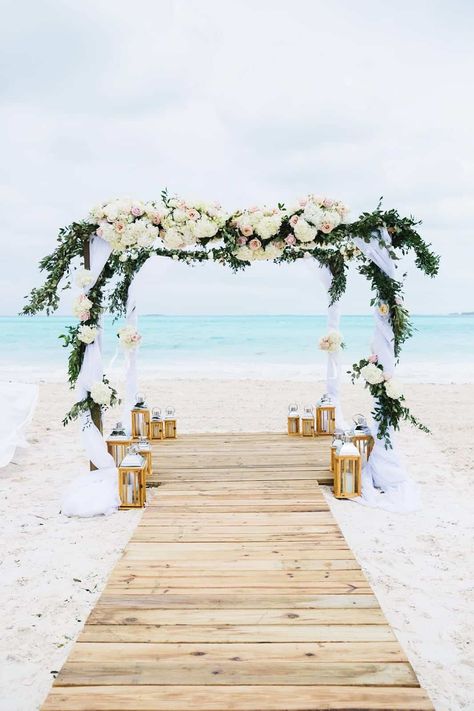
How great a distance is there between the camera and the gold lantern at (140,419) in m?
8.32

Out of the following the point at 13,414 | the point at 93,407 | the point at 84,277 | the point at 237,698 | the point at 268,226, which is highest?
the point at 268,226

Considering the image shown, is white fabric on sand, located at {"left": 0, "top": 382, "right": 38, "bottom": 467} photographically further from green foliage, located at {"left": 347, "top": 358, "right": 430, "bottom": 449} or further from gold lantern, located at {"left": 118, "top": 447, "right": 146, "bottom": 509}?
green foliage, located at {"left": 347, "top": 358, "right": 430, "bottom": 449}

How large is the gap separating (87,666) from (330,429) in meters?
6.19

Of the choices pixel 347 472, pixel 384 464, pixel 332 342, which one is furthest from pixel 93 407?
pixel 332 342

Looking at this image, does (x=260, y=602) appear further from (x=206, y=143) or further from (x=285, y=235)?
(x=206, y=143)

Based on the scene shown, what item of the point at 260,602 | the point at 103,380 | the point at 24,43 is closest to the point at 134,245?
the point at 103,380

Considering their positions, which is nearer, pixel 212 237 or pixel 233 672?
pixel 233 672

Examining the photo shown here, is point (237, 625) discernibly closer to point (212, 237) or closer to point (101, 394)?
point (101, 394)

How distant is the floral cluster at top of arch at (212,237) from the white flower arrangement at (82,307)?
1 centimetres

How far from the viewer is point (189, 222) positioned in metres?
5.96

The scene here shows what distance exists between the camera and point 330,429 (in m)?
8.52

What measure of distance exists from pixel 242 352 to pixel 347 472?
93.7ft

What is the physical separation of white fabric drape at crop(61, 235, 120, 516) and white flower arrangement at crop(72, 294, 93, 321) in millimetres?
163

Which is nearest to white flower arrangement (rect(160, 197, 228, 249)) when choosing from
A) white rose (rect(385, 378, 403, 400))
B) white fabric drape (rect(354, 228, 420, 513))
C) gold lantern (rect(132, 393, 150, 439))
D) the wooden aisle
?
white fabric drape (rect(354, 228, 420, 513))
